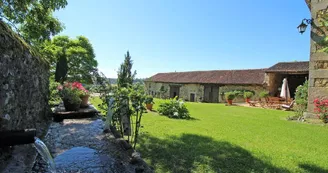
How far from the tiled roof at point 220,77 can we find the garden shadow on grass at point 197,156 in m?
13.9

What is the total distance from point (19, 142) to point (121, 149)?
60.1 inches

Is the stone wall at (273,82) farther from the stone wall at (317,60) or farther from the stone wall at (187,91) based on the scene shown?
the stone wall at (317,60)

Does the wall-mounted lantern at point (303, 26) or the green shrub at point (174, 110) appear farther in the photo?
the green shrub at point (174, 110)

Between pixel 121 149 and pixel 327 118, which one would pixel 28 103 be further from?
pixel 327 118

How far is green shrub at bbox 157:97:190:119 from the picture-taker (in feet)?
29.0

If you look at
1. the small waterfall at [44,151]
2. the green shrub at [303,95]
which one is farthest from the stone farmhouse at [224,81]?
the small waterfall at [44,151]

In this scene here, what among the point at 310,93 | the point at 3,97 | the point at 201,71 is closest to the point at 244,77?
the point at 201,71

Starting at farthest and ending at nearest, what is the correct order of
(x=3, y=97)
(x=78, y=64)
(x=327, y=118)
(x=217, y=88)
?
(x=78, y=64)
(x=217, y=88)
(x=327, y=118)
(x=3, y=97)

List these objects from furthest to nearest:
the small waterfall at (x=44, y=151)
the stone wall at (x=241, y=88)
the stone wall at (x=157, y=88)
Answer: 1. the stone wall at (x=157, y=88)
2. the stone wall at (x=241, y=88)
3. the small waterfall at (x=44, y=151)

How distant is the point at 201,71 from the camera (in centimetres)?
2559

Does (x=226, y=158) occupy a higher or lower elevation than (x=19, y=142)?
lower

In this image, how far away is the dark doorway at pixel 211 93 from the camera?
21.2 meters

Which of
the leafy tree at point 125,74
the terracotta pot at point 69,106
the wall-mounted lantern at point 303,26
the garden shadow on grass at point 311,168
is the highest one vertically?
the wall-mounted lantern at point 303,26

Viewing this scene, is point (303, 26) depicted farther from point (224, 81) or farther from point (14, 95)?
point (224, 81)
